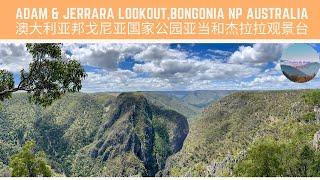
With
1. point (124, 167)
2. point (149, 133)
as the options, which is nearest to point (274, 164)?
point (124, 167)

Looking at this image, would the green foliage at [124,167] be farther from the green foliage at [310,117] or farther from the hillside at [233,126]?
the green foliage at [310,117]

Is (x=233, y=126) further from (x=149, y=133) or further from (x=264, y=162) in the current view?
(x=264, y=162)

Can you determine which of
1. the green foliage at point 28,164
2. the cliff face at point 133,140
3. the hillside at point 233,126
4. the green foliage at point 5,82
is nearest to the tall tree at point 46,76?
the green foliage at point 5,82

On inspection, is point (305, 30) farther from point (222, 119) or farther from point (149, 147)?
point (149, 147)

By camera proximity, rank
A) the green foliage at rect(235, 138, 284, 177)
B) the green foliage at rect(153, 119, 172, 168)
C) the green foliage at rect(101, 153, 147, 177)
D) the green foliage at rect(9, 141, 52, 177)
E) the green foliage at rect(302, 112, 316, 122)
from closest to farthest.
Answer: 1. the green foliage at rect(9, 141, 52, 177)
2. the green foliage at rect(235, 138, 284, 177)
3. the green foliage at rect(302, 112, 316, 122)
4. the green foliage at rect(101, 153, 147, 177)
5. the green foliage at rect(153, 119, 172, 168)

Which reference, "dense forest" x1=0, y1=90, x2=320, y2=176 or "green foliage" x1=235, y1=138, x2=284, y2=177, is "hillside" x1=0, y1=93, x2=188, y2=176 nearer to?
"dense forest" x1=0, y1=90, x2=320, y2=176

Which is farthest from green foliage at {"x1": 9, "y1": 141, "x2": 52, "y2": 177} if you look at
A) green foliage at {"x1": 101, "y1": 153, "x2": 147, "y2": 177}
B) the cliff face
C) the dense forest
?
the cliff face
